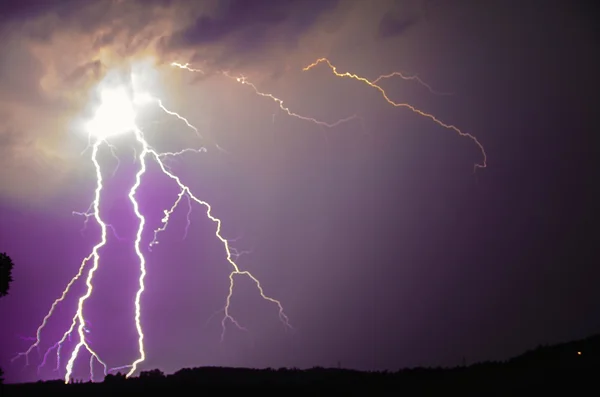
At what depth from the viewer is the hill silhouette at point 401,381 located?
8.98 meters

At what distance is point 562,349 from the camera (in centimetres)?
1123

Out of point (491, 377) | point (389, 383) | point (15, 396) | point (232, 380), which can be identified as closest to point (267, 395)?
point (232, 380)

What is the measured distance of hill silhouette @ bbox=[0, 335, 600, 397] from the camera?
898 cm

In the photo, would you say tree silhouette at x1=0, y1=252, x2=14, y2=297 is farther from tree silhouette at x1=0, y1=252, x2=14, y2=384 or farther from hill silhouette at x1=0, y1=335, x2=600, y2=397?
hill silhouette at x1=0, y1=335, x2=600, y2=397

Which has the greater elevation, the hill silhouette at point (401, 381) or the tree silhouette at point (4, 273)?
the tree silhouette at point (4, 273)

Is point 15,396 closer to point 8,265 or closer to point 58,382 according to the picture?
point 58,382

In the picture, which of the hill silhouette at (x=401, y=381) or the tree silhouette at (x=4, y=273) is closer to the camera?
the tree silhouette at (x=4, y=273)

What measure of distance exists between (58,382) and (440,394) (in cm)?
901

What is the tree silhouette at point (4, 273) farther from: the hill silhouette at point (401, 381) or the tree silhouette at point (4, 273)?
the hill silhouette at point (401, 381)

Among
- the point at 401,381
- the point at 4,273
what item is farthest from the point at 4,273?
the point at 401,381

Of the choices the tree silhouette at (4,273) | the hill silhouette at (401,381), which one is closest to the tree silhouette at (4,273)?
the tree silhouette at (4,273)

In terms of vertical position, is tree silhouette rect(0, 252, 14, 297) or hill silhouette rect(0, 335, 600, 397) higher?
tree silhouette rect(0, 252, 14, 297)

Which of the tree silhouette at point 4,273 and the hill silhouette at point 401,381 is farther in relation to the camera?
the hill silhouette at point 401,381

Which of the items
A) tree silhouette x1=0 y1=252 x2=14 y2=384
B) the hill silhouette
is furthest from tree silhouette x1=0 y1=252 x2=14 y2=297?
the hill silhouette
